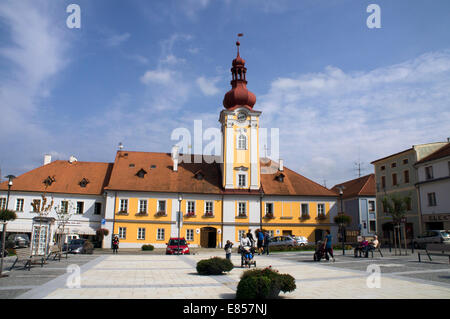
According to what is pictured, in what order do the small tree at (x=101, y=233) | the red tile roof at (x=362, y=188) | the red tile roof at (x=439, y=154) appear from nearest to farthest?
the red tile roof at (x=439, y=154) → the small tree at (x=101, y=233) → the red tile roof at (x=362, y=188)

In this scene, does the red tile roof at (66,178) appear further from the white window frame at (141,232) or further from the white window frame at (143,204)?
the white window frame at (141,232)

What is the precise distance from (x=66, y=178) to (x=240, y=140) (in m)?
22.4

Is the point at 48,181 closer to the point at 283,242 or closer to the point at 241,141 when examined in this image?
the point at 283,242

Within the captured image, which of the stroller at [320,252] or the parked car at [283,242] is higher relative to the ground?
the stroller at [320,252]

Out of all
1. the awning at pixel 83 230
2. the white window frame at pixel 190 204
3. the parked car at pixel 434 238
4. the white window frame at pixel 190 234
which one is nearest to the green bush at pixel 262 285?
the parked car at pixel 434 238

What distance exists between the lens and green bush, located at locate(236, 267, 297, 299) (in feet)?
28.7

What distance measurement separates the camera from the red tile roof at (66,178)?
140 feet

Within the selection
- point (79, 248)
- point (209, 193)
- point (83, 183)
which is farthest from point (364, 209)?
point (79, 248)

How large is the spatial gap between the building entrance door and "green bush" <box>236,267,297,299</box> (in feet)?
110

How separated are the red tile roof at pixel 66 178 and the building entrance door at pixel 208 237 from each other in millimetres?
13579

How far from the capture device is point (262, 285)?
8766 mm

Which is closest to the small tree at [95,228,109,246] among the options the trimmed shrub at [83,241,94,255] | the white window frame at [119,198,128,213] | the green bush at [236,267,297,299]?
the white window frame at [119,198,128,213]
